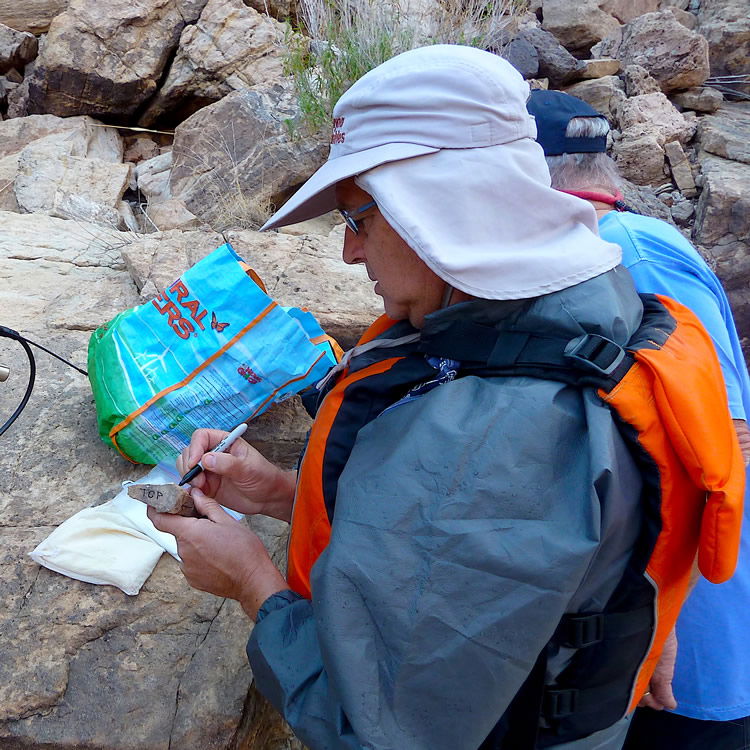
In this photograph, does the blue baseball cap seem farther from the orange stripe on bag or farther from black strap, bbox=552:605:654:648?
black strap, bbox=552:605:654:648

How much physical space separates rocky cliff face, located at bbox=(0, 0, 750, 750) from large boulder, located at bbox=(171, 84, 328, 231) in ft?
0.06

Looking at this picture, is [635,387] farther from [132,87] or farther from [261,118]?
Result: [132,87]

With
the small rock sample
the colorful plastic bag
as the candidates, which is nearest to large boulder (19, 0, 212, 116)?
the colorful plastic bag

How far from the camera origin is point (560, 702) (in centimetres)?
116

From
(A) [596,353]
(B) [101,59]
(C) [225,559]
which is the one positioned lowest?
(B) [101,59]

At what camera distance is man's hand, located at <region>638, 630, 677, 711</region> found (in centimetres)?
151

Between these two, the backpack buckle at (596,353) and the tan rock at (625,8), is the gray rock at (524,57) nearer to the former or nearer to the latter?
the tan rock at (625,8)

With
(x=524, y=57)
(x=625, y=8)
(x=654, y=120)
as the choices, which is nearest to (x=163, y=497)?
(x=654, y=120)

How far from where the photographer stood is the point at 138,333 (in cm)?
234

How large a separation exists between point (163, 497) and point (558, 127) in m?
1.43

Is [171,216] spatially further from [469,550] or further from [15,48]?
[469,550]

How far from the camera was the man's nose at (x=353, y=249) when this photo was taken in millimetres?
1344

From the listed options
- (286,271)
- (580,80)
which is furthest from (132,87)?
(286,271)

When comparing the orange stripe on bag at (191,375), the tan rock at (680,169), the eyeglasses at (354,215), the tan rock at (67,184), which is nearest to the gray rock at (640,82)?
the tan rock at (680,169)
